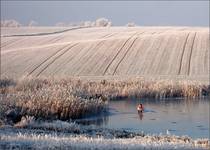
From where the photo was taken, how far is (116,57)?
2055 inches

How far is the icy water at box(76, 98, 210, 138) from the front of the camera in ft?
70.2

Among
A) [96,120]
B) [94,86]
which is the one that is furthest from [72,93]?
[94,86]

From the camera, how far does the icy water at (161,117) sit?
2139 cm

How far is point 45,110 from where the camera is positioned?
21594 millimetres

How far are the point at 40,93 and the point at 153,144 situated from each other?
39.5 ft

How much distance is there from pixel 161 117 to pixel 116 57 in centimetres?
2735

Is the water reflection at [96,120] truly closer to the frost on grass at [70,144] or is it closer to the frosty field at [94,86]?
the frosty field at [94,86]

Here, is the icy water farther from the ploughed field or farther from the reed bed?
Answer: the ploughed field

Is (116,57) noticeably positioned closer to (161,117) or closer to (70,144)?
(161,117)

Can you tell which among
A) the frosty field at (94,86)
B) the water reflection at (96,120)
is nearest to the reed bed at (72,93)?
the frosty field at (94,86)

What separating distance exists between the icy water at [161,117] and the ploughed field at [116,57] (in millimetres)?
11460

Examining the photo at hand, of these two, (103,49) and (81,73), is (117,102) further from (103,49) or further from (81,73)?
(103,49)

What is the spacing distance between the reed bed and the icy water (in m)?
0.67

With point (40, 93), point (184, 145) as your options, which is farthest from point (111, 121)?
point (184, 145)
